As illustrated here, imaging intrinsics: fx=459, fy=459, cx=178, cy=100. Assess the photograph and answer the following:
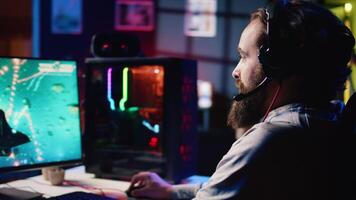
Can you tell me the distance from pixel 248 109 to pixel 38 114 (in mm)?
734

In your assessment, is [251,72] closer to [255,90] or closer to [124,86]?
[255,90]

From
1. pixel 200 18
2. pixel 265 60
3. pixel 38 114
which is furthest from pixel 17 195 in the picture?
pixel 200 18

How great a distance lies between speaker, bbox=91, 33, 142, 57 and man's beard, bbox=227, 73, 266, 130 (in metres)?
0.81

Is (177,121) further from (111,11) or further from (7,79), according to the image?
(111,11)

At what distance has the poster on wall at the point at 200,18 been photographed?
7.27 meters

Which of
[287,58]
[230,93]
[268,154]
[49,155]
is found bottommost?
[230,93]

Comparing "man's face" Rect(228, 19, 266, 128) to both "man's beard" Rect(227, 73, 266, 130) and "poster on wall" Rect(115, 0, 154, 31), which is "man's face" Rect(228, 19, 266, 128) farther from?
"poster on wall" Rect(115, 0, 154, 31)

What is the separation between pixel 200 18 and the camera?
7.28 meters

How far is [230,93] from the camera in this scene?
7258mm

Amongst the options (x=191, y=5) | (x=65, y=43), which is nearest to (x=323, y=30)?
(x=65, y=43)

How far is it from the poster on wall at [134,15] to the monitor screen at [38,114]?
554cm

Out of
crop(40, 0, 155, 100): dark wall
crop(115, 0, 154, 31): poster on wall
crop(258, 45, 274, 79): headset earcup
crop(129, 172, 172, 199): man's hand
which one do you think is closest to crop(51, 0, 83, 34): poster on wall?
crop(40, 0, 155, 100): dark wall

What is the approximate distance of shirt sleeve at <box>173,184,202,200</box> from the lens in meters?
1.53

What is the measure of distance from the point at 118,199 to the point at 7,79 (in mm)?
522
